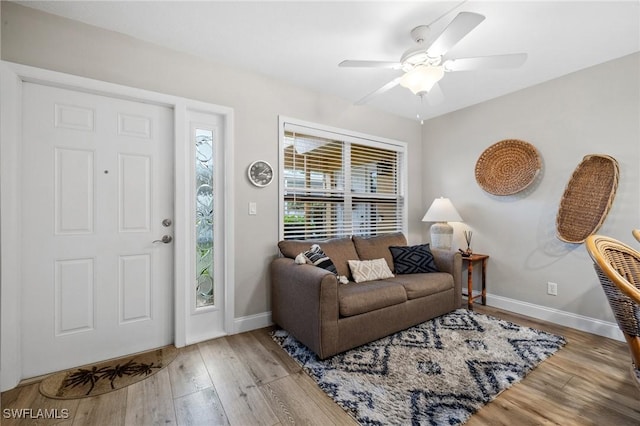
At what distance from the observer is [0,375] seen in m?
→ 1.70

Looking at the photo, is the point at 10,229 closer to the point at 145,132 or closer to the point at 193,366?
the point at 145,132

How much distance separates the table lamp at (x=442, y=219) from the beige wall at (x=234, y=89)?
4.31ft

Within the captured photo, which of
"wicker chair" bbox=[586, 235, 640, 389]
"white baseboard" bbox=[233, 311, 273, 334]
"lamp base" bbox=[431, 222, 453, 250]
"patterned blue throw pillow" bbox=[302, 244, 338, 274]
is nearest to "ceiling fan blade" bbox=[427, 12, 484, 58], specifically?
"wicker chair" bbox=[586, 235, 640, 389]

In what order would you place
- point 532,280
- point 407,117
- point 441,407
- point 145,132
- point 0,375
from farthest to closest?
1. point 407,117
2. point 532,280
3. point 145,132
4. point 0,375
5. point 441,407

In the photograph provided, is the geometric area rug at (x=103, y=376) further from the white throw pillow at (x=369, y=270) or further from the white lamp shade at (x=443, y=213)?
the white lamp shade at (x=443, y=213)

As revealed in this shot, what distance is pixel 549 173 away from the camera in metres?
2.85

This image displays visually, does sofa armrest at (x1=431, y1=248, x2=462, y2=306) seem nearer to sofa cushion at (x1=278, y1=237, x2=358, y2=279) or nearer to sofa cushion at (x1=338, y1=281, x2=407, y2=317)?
sofa cushion at (x1=338, y1=281, x2=407, y2=317)

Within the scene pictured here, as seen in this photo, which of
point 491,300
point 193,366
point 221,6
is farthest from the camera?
point 491,300

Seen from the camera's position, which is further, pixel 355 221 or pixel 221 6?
pixel 355 221

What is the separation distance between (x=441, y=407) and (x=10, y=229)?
2846mm

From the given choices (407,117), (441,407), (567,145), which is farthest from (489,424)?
(407,117)

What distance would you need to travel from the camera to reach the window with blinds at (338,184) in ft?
9.82

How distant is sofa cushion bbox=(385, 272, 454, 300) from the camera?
8.41ft

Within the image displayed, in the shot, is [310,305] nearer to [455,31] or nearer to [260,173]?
[260,173]
